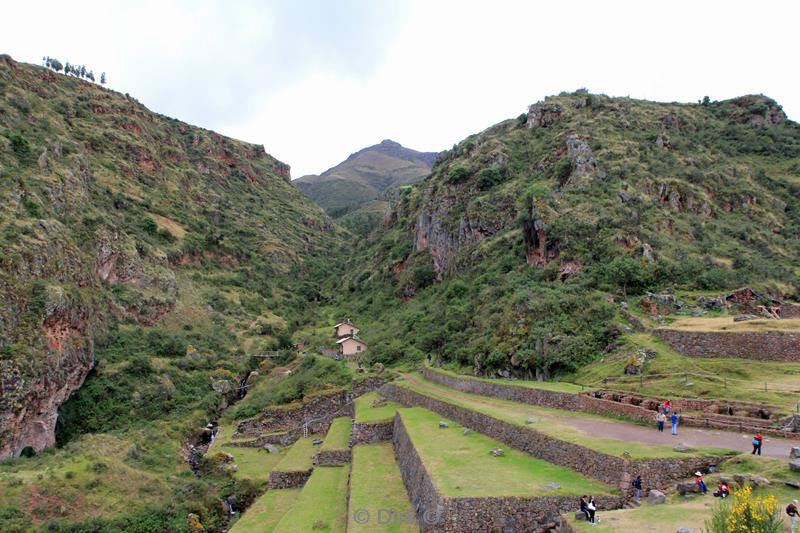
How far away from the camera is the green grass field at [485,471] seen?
13.2m

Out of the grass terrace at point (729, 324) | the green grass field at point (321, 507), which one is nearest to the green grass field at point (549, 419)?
the green grass field at point (321, 507)

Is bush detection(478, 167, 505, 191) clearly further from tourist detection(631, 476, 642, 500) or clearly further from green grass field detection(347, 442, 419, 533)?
tourist detection(631, 476, 642, 500)

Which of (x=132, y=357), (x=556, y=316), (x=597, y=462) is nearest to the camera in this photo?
(x=597, y=462)

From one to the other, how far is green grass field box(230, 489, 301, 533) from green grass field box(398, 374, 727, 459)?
890 cm

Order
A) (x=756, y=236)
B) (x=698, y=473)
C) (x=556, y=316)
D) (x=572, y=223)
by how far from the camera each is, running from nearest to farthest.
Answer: (x=698, y=473) → (x=556, y=316) → (x=572, y=223) → (x=756, y=236)

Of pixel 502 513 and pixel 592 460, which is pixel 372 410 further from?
pixel 502 513

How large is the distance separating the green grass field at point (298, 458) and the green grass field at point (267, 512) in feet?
4.52

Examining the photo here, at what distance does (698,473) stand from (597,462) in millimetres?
2393

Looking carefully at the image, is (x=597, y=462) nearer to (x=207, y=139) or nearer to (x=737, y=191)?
(x=737, y=191)

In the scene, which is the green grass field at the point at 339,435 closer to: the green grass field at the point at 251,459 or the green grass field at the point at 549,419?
the green grass field at the point at 251,459

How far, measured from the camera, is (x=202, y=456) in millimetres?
36406

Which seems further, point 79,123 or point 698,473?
point 79,123

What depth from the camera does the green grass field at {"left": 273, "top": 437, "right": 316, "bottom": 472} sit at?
2800 cm

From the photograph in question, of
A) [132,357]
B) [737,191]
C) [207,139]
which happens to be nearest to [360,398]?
[132,357]
